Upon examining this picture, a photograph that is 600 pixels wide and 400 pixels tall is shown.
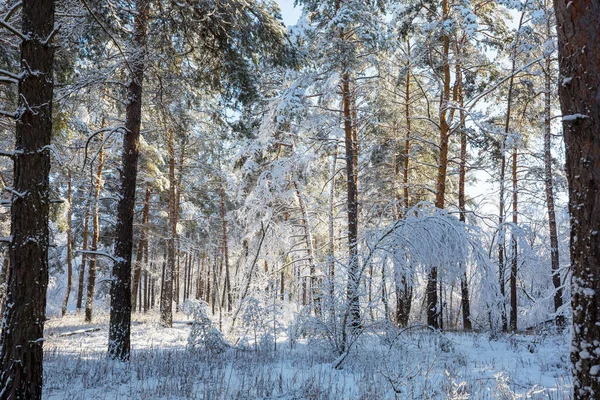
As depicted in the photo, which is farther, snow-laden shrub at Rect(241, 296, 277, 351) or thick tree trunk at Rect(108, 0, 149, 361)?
snow-laden shrub at Rect(241, 296, 277, 351)

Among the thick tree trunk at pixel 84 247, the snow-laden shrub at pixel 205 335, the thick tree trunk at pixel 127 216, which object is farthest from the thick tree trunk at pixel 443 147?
the thick tree trunk at pixel 84 247

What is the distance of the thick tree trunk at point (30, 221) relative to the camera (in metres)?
3.74

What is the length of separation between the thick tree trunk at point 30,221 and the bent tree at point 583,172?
203 inches

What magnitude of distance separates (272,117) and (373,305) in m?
7.38

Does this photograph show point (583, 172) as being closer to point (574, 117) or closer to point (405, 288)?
point (574, 117)

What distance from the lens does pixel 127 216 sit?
7477mm

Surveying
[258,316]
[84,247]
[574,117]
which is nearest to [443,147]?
[258,316]

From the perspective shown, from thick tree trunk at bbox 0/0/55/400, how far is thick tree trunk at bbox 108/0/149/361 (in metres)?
2.79

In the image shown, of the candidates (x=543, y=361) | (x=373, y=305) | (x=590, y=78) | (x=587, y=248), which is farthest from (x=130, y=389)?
(x=543, y=361)

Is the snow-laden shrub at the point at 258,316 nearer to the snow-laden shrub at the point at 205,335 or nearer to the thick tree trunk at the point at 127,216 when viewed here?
the snow-laden shrub at the point at 205,335

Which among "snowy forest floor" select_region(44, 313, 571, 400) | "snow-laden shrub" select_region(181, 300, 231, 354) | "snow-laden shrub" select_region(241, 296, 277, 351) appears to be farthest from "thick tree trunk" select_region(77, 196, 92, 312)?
"snow-laden shrub" select_region(241, 296, 277, 351)

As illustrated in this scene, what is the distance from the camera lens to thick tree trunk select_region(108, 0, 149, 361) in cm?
709

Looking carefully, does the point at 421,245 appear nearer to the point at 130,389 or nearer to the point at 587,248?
the point at 587,248

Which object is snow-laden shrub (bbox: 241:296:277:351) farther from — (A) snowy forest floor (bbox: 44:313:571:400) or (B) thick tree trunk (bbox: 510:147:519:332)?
(B) thick tree trunk (bbox: 510:147:519:332)
